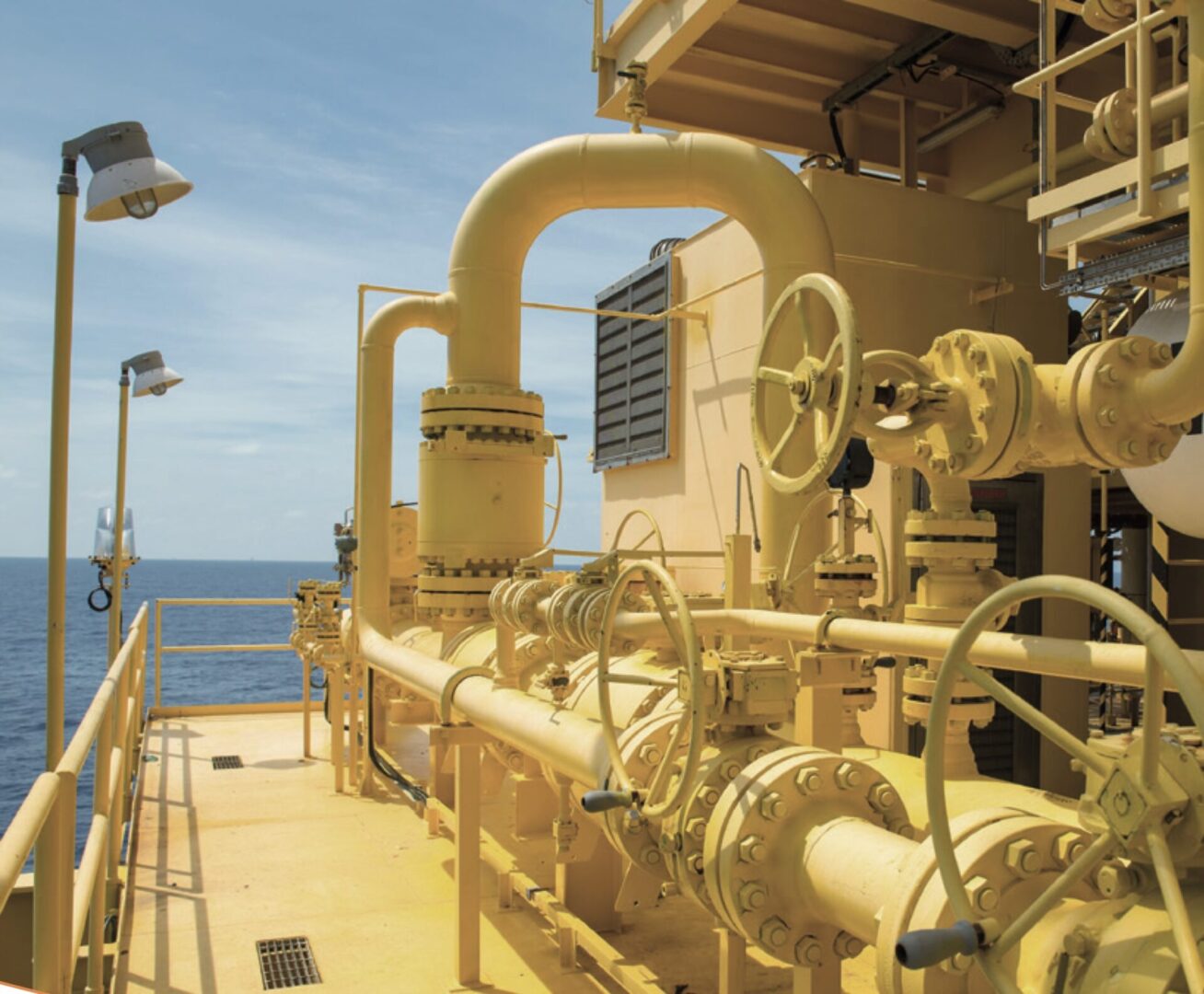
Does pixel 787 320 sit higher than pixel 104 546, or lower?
higher

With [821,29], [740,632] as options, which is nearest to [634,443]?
[821,29]

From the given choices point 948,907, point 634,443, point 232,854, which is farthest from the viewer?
point 634,443

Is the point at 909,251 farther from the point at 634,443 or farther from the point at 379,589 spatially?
the point at 379,589

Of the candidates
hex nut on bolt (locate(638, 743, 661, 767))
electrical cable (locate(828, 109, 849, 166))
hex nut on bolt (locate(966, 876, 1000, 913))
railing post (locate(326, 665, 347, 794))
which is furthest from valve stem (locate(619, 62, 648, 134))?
hex nut on bolt (locate(966, 876, 1000, 913))

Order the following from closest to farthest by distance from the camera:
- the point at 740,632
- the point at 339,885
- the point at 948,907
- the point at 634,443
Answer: the point at 948,907 → the point at 740,632 → the point at 339,885 → the point at 634,443

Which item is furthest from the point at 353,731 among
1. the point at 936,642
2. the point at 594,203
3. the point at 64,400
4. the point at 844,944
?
the point at 936,642

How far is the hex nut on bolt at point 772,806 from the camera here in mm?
2180

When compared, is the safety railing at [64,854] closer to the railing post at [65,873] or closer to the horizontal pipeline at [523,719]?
the railing post at [65,873]

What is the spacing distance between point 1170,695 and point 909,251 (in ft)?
10.3

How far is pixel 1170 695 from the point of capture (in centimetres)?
650

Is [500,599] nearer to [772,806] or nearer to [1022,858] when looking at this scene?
[772,806]

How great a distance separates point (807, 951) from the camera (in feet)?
7.23

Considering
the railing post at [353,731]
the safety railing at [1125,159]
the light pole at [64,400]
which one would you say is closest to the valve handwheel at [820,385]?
the safety railing at [1125,159]

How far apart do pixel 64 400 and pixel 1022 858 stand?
106 inches
